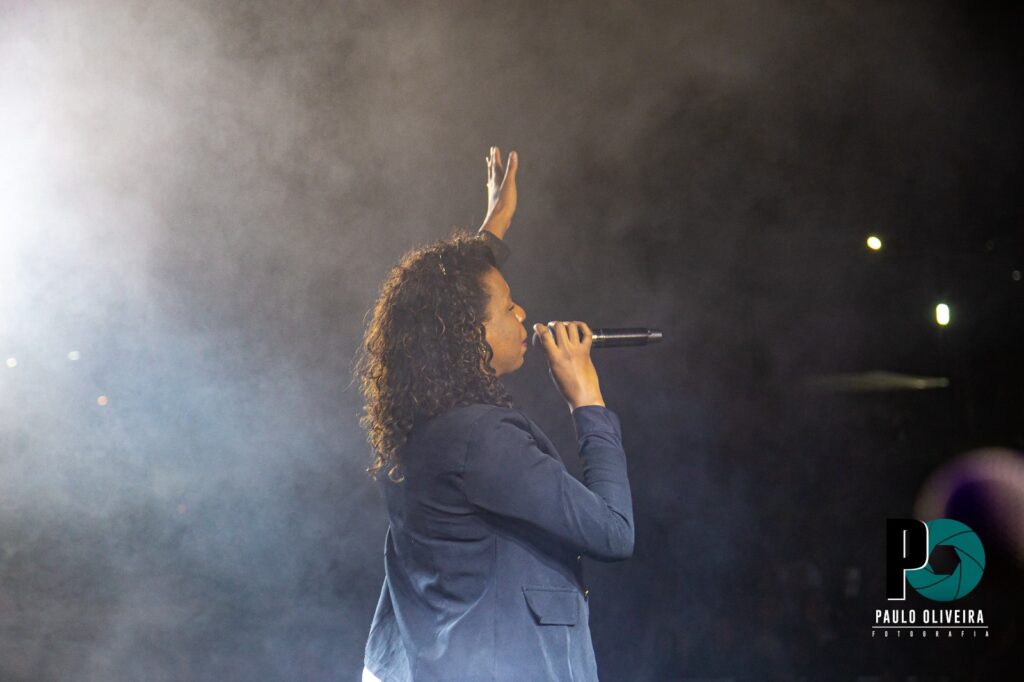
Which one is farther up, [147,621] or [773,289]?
[773,289]

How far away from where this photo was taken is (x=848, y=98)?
2.46m

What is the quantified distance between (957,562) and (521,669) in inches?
74.3

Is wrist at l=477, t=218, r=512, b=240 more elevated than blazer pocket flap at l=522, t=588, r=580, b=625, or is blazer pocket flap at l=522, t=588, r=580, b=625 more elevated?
wrist at l=477, t=218, r=512, b=240

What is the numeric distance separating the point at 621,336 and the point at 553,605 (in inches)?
19.1

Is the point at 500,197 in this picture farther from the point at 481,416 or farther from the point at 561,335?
the point at 481,416

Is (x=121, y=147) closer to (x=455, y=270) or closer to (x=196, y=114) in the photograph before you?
(x=196, y=114)

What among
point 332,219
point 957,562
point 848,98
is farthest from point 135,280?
point 957,562

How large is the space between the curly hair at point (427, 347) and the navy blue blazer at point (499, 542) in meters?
0.04

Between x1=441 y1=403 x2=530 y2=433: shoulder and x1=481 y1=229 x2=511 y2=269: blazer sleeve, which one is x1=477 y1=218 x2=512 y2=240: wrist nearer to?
x1=481 y1=229 x2=511 y2=269: blazer sleeve

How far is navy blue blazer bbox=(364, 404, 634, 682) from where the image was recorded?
3.55ft

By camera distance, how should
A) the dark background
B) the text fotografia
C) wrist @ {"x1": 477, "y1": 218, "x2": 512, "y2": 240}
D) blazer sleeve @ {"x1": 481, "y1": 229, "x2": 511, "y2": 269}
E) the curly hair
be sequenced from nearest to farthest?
Answer: the curly hair, blazer sleeve @ {"x1": 481, "y1": 229, "x2": 511, "y2": 269}, wrist @ {"x1": 477, "y1": 218, "x2": 512, "y2": 240}, the dark background, the text fotografia

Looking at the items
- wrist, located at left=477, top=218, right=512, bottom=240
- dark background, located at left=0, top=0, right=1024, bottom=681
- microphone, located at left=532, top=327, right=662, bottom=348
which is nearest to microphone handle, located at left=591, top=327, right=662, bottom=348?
microphone, located at left=532, top=327, right=662, bottom=348

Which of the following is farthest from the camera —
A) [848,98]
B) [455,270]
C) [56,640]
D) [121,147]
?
[848,98]

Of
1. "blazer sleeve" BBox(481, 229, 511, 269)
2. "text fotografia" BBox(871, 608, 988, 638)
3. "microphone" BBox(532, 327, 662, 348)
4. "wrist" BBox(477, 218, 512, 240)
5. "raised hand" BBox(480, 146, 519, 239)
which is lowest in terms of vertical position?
"text fotografia" BBox(871, 608, 988, 638)
